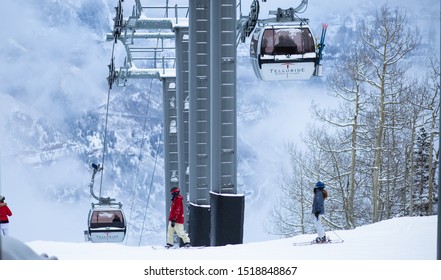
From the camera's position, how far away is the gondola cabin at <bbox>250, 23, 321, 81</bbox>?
17188 mm

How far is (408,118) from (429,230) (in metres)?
20.3

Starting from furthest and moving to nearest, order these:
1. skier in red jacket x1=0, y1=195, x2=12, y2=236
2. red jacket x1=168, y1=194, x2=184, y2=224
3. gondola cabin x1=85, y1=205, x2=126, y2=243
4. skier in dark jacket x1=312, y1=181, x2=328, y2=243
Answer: gondola cabin x1=85, y1=205, x2=126, y2=243, skier in red jacket x1=0, y1=195, x2=12, y2=236, red jacket x1=168, y1=194, x2=184, y2=224, skier in dark jacket x1=312, y1=181, x2=328, y2=243

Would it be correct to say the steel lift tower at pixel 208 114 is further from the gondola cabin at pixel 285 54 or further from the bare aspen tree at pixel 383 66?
the bare aspen tree at pixel 383 66

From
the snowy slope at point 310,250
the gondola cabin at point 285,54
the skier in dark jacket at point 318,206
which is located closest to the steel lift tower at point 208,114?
the gondola cabin at point 285,54

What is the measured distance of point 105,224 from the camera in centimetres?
2605

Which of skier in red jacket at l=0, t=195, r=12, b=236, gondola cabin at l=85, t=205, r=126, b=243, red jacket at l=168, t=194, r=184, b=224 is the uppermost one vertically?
red jacket at l=168, t=194, r=184, b=224

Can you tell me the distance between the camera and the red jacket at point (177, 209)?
51.1ft

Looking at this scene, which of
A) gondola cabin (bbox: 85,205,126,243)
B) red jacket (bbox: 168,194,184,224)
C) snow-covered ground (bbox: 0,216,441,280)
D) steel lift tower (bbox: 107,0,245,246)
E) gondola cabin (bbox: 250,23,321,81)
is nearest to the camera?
snow-covered ground (bbox: 0,216,441,280)

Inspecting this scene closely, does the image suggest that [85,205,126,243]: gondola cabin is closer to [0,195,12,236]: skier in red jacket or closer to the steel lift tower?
the steel lift tower

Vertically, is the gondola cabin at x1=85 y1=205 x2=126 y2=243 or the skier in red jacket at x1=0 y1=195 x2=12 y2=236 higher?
the skier in red jacket at x1=0 y1=195 x2=12 y2=236

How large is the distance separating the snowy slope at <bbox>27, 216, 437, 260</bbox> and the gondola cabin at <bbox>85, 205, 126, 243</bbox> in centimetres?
1003

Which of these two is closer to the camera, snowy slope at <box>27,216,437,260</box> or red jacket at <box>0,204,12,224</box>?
A: snowy slope at <box>27,216,437,260</box>

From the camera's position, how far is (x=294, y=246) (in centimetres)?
1455

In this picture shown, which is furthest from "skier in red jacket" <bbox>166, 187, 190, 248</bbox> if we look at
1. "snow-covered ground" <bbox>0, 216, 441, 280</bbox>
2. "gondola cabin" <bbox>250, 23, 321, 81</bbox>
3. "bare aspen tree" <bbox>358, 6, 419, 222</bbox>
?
"bare aspen tree" <bbox>358, 6, 419, 222</bbox>
